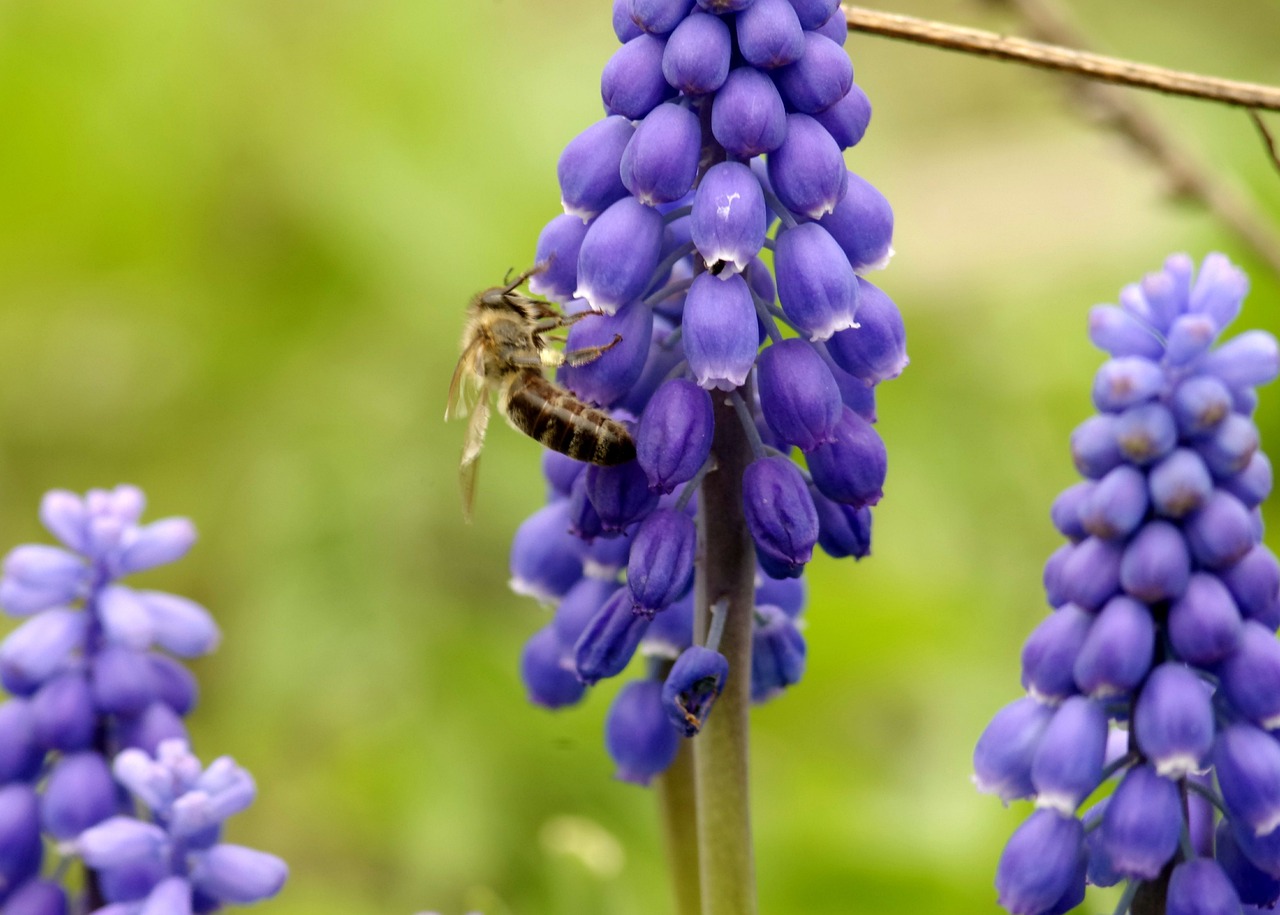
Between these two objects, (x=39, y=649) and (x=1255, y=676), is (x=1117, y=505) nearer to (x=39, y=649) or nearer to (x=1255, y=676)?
(x=1255, y=676)

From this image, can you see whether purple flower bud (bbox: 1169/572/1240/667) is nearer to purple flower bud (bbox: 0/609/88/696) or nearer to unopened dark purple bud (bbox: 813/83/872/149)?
unopened dark purple bud (bbox: 813/83/872/149)

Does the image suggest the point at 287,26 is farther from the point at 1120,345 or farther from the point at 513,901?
the point at 1120,345

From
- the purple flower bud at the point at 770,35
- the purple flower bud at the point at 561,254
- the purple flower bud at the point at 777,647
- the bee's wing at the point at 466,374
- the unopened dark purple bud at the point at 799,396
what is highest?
the bee's wing at the point at 466,374

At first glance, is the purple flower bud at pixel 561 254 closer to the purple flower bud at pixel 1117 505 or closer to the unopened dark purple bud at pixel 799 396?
the unopened dark purple bud at pixel 799 396

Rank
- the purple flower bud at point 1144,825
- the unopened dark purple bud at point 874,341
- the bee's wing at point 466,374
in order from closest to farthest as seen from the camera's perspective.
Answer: the purple flower bud at point 1144,825, the unopened dark purple bud at point 874,341, the bee's wing at point 466,374

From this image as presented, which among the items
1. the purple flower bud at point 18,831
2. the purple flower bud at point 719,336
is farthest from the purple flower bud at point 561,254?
the purple flower bud at point 18,831
